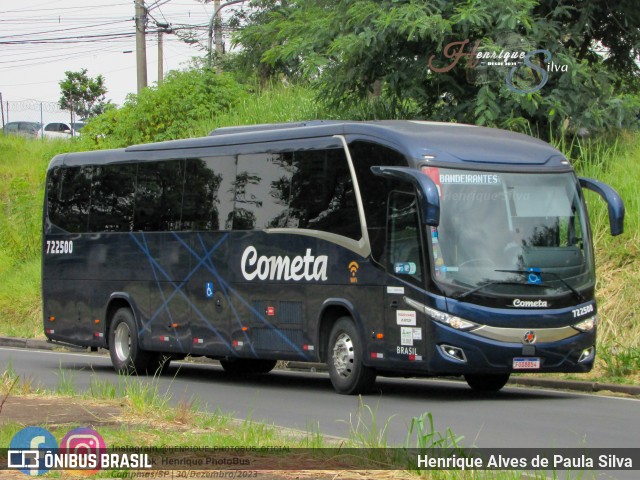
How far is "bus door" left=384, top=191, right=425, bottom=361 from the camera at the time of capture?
15.1 m

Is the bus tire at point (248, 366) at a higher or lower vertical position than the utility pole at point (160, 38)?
lower

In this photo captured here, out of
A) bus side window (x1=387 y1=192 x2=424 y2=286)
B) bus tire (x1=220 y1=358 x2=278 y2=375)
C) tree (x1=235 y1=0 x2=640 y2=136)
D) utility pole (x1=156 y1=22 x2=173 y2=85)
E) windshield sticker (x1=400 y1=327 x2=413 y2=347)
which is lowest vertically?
bus tire (x1=220 y1=358 x2=278 y2=375)

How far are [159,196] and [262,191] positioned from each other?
2825 mm

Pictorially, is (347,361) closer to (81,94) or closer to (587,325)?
(587,325)

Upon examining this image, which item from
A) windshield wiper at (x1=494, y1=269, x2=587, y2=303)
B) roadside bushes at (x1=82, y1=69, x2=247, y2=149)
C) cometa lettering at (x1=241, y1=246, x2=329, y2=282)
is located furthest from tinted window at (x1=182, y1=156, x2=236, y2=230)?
roadside bushes at (x1=82, y1=69, x2=247, y2=149)

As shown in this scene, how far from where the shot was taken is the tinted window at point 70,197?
22.2 metres

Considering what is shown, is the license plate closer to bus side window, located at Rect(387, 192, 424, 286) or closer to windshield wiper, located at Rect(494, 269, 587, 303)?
windshield wiper, located at Rect(494, 269, 587, 303)

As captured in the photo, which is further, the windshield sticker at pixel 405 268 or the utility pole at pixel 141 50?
the utility pole at pixel 141 50

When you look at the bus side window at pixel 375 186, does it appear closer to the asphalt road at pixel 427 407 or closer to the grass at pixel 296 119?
the asphalt road at pixel 427 407

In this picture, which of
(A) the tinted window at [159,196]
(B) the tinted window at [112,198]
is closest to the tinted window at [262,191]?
(A) the tinted window at [159,196]

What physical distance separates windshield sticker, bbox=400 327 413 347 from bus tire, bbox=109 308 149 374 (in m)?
6.36

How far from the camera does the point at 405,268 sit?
50.3 feet

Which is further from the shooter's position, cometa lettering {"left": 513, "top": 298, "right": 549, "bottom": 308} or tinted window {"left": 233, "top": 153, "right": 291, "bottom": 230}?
tinted window {"left": 233, "top": 153, "right": 291, "bottom": 230}

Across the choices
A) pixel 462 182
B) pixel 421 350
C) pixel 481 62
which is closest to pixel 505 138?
pixel 462 182
